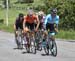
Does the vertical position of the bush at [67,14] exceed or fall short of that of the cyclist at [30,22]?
it falls short

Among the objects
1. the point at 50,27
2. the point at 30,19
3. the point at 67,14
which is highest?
the point at 30,19

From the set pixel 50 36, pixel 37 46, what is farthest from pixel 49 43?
pixel 37 46

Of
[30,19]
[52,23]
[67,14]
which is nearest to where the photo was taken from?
[52,23]

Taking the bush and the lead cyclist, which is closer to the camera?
the lead cyclist

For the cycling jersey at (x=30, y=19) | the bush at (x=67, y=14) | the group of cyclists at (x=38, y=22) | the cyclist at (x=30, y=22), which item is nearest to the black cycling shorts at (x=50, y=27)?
the group of cyclists at (x=38, y=22)

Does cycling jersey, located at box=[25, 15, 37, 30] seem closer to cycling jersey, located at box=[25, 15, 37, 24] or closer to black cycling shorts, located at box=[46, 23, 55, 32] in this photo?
cycling jersey, located at box=[25, 15, 37, 24]

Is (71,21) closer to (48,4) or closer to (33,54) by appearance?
(48,4)

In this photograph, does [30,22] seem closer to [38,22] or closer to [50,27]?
[38,22]

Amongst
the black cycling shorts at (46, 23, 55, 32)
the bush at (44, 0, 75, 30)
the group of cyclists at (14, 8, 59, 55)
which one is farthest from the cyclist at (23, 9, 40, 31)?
the bush at (44, 0, 75, 30)

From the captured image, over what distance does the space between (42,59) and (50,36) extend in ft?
3.70

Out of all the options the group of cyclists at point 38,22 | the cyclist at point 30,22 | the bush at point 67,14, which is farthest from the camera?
the bush at point 67,14

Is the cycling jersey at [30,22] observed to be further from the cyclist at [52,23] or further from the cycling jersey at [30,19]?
the cyclist at [52,23]

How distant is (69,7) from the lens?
39219 mm

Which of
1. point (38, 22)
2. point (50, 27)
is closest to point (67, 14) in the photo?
point (38, 22)
